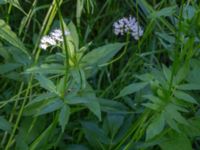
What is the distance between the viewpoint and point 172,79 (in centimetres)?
89

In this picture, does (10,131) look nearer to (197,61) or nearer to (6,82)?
(6,82)

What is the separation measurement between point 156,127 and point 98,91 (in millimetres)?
216

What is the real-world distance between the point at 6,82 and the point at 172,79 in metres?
0.45

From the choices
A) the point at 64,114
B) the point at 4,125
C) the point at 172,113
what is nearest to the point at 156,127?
the point at 172,113

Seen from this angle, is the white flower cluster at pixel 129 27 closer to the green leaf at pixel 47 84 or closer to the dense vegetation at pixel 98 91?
the dense vegetation at pixel 98 91

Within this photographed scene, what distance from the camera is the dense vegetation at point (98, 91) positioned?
2.92ft

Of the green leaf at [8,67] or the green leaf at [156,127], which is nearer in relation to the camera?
the green leaf at [156,127]

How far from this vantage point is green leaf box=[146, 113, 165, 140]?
0.88 metres

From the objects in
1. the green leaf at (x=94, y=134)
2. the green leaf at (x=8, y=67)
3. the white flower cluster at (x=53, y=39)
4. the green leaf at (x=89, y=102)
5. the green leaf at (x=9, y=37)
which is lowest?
the green leaf at (x=94, y=134)

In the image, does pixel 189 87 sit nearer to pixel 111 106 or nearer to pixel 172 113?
pixel 172 113

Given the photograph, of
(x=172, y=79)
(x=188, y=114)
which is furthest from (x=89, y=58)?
(x=188, y=114)

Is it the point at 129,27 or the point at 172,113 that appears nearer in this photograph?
the point at 172,113

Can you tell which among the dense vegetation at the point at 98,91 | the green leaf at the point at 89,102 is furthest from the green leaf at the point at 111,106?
the green leaf at the point at 89,102

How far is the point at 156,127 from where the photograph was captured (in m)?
0.88
